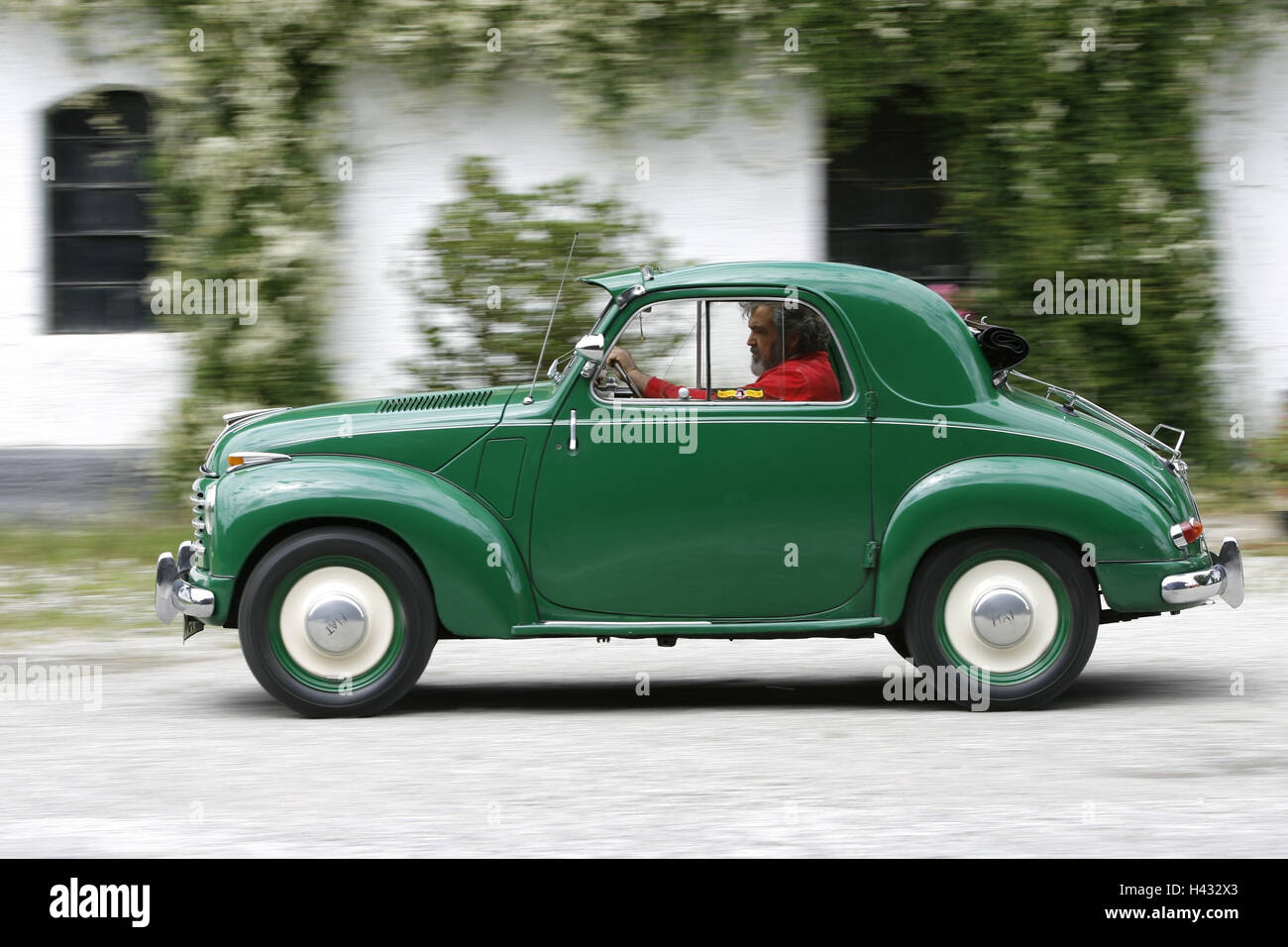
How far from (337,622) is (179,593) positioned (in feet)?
2.34

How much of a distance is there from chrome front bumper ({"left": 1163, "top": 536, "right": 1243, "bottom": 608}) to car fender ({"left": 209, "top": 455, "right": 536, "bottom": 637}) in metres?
2.63

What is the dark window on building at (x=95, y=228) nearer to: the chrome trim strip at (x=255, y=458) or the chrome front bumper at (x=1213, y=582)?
the chrome trim strip at (x=255, y=458)

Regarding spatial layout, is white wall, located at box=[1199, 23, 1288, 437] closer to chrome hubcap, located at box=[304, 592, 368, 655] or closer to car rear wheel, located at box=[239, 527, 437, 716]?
car rear wheel, located at box=[239, 527, 437, 716]

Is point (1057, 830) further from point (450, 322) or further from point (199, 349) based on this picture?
point (199, 349)

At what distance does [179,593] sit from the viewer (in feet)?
23.0

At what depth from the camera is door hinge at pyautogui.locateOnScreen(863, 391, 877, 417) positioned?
6941 millimetres

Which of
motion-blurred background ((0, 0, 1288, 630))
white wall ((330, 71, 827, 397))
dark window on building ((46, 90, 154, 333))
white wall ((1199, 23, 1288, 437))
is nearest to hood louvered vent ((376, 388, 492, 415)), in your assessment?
motion-blurred background ((0, 0, 1288, 630))

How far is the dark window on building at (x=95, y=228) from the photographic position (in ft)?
46.0

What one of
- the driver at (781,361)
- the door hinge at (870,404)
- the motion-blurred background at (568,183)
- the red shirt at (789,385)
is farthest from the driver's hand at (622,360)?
the motion-blurred background at (568,183)

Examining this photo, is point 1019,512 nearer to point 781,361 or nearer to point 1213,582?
point 1213,582

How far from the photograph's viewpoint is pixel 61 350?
45.6 ft

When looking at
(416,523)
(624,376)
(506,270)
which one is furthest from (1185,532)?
(506,270)

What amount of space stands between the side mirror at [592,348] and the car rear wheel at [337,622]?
1.11m

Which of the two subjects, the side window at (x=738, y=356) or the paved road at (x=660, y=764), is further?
the side window at (x=738, y=356)
